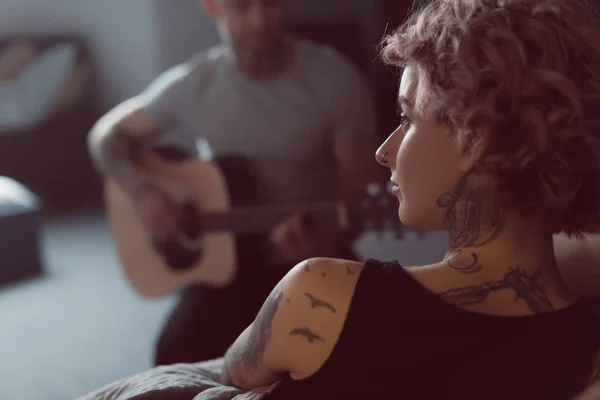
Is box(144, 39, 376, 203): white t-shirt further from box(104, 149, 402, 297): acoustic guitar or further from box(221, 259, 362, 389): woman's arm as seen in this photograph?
box(221, 259, 362, 389): woman's arm

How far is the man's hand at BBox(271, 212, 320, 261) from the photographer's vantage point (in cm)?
184

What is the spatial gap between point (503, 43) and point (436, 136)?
12cm

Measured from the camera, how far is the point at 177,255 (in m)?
2.16

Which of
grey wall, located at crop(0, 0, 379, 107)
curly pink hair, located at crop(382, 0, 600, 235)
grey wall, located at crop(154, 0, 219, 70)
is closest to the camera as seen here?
curly pink hair, located at crop(382, 0, 600, 235)

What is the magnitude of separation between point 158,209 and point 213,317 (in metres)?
0.45

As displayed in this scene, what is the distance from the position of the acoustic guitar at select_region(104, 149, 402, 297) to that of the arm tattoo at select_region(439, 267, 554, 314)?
3.44ft

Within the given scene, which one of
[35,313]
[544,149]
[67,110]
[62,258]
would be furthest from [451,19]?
[67,110]

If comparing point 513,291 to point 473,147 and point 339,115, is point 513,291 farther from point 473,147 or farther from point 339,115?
point 339,115

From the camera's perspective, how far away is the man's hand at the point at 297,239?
184 cm

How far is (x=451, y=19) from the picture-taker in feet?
2.43

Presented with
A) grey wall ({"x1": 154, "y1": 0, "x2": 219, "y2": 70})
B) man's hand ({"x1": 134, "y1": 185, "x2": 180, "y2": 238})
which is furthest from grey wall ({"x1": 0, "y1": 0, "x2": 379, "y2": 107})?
man's hand ({"x1": 134, "y1": 185, "x2": 180, "y2": 238})

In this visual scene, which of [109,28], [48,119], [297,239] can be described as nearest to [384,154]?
[297,239]

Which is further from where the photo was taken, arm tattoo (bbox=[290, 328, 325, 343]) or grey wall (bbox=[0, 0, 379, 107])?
grey wall (bbox=[0, 0, 379, 107])

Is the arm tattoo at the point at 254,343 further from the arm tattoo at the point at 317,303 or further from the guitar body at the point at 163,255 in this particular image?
the guitar body at the point at 163,255
